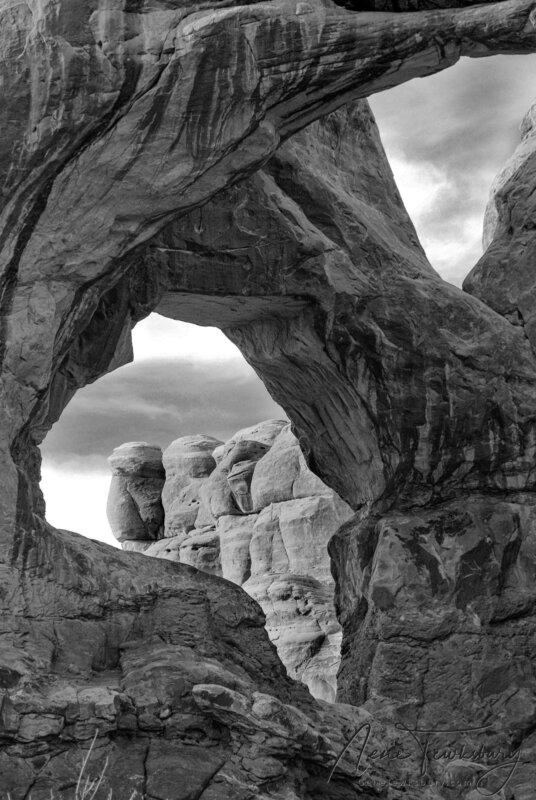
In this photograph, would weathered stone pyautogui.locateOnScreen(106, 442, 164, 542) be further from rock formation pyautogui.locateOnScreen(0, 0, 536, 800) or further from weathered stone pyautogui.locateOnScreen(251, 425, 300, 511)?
rock formation pyautogui.locateOnScreen(0, 0, 536, 800)

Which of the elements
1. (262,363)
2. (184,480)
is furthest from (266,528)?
(262,363)

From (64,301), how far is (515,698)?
7.97 m

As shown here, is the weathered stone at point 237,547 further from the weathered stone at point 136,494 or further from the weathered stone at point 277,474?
the weathered stone at point 136,494

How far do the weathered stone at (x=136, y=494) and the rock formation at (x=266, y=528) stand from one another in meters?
0.07

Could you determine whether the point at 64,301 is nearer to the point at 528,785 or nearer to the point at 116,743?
the point at 116,743

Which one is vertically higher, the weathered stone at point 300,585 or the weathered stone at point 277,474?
the weathered stone at point 277,474

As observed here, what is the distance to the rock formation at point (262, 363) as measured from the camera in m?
11.3

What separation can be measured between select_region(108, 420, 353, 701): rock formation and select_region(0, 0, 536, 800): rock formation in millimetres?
7867

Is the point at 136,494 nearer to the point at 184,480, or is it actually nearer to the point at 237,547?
the point at 184,480

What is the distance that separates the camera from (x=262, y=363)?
1664 cm

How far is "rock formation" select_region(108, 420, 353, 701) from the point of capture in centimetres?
2452

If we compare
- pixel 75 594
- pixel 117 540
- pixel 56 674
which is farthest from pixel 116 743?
pixel 117 540

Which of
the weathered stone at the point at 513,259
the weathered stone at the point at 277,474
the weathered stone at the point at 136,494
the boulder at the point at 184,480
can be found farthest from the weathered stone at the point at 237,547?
the weathered stone at the point at 513,259
